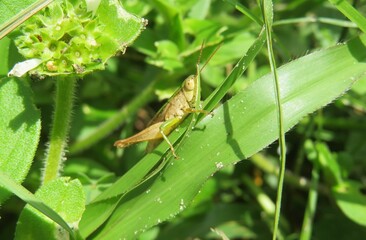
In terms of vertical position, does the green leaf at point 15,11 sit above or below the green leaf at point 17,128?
above

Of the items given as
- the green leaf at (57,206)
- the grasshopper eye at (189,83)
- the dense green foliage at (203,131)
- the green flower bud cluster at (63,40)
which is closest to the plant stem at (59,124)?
the dense green foliage at (203,131)

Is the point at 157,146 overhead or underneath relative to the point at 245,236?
overhead

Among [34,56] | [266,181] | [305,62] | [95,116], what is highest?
[34,56]

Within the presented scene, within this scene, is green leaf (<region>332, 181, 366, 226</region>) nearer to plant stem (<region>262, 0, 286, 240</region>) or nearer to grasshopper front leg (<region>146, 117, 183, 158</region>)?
plant stem (<region>262, 0, 286, 240</region>)

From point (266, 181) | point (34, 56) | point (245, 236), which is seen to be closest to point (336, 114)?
point (266, 181)

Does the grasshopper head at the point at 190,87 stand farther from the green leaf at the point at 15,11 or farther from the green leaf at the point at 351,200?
the green leaf at the point at 351,200

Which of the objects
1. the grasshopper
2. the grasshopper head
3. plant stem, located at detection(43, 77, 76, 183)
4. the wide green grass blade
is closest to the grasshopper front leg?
the grasshopper

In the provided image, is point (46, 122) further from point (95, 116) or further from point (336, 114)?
point (336, 114)

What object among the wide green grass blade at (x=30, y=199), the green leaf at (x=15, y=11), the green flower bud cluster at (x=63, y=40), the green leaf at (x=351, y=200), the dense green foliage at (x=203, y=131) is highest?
the green leaf at (x=15, y=11)
